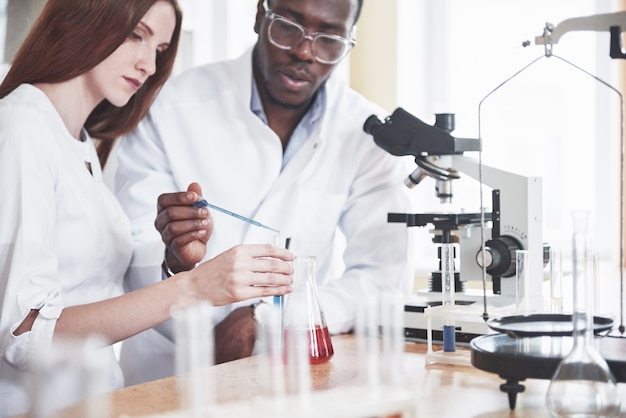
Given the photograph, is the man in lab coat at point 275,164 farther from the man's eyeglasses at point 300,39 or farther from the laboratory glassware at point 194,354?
the laboratory glassware at point 194,354

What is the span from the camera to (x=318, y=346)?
1471mm

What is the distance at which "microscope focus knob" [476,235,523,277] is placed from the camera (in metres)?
1.66

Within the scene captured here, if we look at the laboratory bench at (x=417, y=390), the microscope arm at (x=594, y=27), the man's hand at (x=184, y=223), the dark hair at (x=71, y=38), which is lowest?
the laboratory bench at (x=417, y=390)

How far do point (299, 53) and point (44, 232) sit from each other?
852mm

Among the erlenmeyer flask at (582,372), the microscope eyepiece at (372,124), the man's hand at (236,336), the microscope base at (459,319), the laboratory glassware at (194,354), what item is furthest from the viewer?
the microscope eyepiece at (372,124)

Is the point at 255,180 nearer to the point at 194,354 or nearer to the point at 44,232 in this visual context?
the point at 44,232

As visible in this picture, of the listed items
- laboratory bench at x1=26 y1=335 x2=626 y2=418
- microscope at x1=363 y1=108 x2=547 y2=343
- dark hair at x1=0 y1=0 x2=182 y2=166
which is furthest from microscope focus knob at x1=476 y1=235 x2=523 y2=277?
dark hair at x1=0 y1=0 x2=182 y2=166

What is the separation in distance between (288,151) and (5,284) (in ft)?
3.15

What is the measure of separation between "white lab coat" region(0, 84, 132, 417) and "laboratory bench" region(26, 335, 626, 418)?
12 centimetres

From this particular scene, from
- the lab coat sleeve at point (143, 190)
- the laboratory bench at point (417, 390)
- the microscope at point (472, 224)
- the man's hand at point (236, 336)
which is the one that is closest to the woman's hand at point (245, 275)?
the laboratory bench at point (417, 390)

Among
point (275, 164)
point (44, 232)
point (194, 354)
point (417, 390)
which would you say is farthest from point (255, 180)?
point (194, 354)

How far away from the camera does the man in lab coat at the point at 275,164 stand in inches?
83.4

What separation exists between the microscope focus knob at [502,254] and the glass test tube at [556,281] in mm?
78

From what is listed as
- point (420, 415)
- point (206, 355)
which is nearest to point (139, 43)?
point (420, 415)
